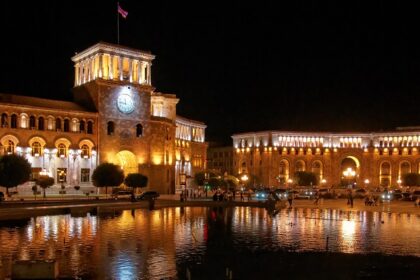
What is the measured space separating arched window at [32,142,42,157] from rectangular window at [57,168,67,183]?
10.8ft

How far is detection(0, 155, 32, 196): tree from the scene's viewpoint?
50.9 metres

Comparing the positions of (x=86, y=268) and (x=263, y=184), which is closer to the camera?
(x=86, y=268)

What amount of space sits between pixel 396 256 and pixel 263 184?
103m

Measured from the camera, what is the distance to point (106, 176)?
6356 centimetres

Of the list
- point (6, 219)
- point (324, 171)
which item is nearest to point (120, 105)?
point (6, 219)

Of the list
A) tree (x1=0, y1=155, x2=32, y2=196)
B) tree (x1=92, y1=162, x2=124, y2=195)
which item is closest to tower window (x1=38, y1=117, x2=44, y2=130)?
tree (x1=92, y1=162, x2=124, y2=195)

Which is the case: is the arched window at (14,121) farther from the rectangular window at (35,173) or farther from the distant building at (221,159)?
the distant building at (221,159)

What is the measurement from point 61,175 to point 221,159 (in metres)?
84.9

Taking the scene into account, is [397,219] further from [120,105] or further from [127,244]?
[120,105]

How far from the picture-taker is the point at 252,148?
5202 inches

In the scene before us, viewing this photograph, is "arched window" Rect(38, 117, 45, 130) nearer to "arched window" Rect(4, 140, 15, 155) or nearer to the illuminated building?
the illuminated building

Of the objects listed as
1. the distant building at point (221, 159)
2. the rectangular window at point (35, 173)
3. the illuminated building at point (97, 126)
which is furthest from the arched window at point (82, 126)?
the distant building at point (221, 159)

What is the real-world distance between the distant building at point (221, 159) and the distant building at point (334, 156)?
842cm

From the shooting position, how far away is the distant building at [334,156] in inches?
5030
